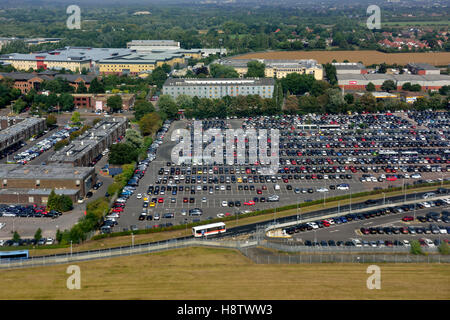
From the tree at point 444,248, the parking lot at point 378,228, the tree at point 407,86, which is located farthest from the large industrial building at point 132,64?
the tree at point 444,248

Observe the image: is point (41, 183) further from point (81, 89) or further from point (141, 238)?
point (81, 89)

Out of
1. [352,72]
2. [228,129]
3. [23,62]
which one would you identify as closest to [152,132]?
[228,129]

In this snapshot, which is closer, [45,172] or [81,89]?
[45,172]

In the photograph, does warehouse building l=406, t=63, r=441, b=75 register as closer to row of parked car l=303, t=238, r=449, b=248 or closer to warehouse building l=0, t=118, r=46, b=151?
warehouse building l=0, t=118, r=46, b=151

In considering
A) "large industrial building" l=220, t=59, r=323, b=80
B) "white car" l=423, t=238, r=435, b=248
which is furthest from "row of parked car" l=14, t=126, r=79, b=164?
"large industrial building" l=220, t=59, r=323, b=80

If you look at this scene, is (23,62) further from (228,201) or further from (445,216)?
(445,216)

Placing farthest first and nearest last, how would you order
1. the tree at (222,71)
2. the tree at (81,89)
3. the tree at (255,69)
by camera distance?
the tree at (255,69) → the tree at (222,71) → the tree at (81,89)

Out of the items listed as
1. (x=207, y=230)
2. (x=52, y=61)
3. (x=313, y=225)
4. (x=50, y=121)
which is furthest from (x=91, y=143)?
(x=52, y=61)

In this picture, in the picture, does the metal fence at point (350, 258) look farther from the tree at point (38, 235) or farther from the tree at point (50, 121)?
the tree at point (50, 121)
